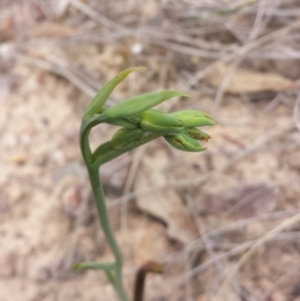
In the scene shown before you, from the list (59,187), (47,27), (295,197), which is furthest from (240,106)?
(47,27)

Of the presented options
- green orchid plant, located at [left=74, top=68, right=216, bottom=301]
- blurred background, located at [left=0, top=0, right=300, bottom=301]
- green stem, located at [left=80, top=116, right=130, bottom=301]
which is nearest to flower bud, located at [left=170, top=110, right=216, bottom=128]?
green orchid plant, located at [left=74, top=68, right=216, bottom=301]

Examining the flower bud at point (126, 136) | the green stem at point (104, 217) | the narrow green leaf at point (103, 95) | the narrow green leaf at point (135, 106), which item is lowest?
the green stem at point (104, 217)

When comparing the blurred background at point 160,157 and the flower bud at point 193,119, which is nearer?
the flower bud at point 193,119

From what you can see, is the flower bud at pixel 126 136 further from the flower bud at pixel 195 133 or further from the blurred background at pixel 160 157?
the blurred background at pixel 160 157

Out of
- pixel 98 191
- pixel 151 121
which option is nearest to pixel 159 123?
pixel 151 121

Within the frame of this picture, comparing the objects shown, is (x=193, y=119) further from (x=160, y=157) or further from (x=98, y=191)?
(x=160, y=157)

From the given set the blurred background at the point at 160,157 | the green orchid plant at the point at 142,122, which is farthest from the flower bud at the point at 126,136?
the blurred background at the point at 160,157

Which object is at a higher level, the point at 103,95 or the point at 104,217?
the point at 103,95

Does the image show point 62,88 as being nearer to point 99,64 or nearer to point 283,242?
point 99,64
